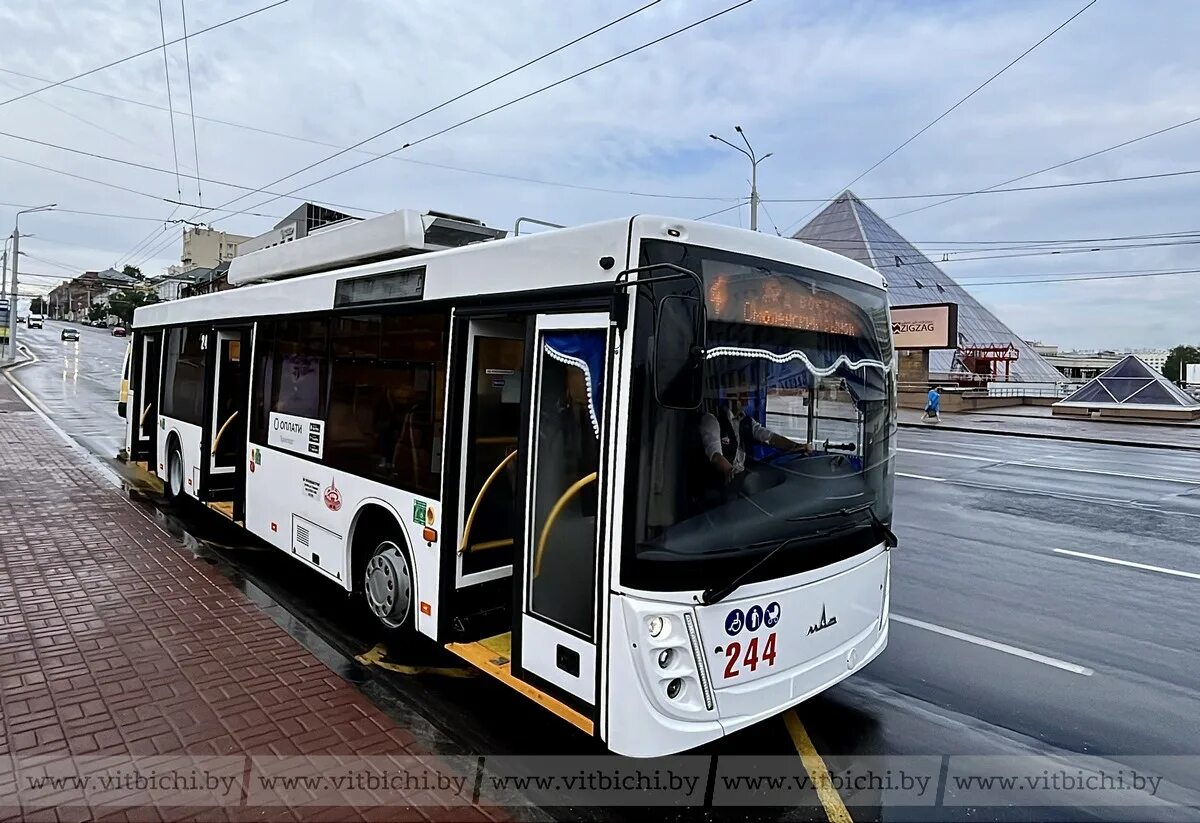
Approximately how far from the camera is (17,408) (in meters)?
21.4

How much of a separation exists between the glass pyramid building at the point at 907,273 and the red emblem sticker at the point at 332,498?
60.5 meters

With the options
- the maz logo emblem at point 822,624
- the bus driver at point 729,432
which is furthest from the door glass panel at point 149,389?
the maz logo emblem at point 822,624

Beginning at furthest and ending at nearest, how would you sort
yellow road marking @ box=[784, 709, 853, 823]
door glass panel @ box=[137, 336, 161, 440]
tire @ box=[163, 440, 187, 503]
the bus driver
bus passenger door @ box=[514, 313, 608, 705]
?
door glass panel @ box=[137, 336, 161, 440] → tire @ box=[163, 440, 187, 503] → bus passenger door @ box=[514, 313, 608, 705] → yellow road marking @ box=[784, 709, 853, 823] → the bus driver

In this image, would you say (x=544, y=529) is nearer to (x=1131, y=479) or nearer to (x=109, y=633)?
(x=109, y=633)

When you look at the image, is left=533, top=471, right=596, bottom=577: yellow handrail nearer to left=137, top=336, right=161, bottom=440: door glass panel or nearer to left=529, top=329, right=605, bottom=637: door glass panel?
left=529, top=329, right=605, bottom=637: door glass panel

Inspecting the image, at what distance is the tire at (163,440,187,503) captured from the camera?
9.55 meters

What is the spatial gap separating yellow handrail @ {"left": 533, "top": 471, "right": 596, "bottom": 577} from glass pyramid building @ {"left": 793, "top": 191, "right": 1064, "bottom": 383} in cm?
6138

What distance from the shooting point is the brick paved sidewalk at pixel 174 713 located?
11.2 ft

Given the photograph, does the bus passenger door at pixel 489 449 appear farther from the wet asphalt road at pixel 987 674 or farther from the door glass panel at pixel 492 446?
the wet asphalt road at pixel 987 674

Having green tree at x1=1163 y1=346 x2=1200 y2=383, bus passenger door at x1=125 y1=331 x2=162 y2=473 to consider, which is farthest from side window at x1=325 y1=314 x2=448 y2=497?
green tree at x1=1163 y1=346 x2=1200 y2=383

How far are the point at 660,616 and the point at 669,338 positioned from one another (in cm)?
127

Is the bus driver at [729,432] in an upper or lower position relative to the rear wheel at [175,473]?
upper

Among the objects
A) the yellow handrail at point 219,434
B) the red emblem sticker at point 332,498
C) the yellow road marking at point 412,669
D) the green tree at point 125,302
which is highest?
the green tree at point 125,302

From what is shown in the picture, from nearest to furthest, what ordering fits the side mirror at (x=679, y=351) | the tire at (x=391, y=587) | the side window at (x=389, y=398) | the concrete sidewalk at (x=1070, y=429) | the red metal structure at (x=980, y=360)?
the side mirror at (x=679, y=351) → the side window at (x=389, y=398) → the tire at (x=391, y=587) → the concrete sidewalk at (x=1070, y=429) → the red metal structure at (x=980, y=360)
